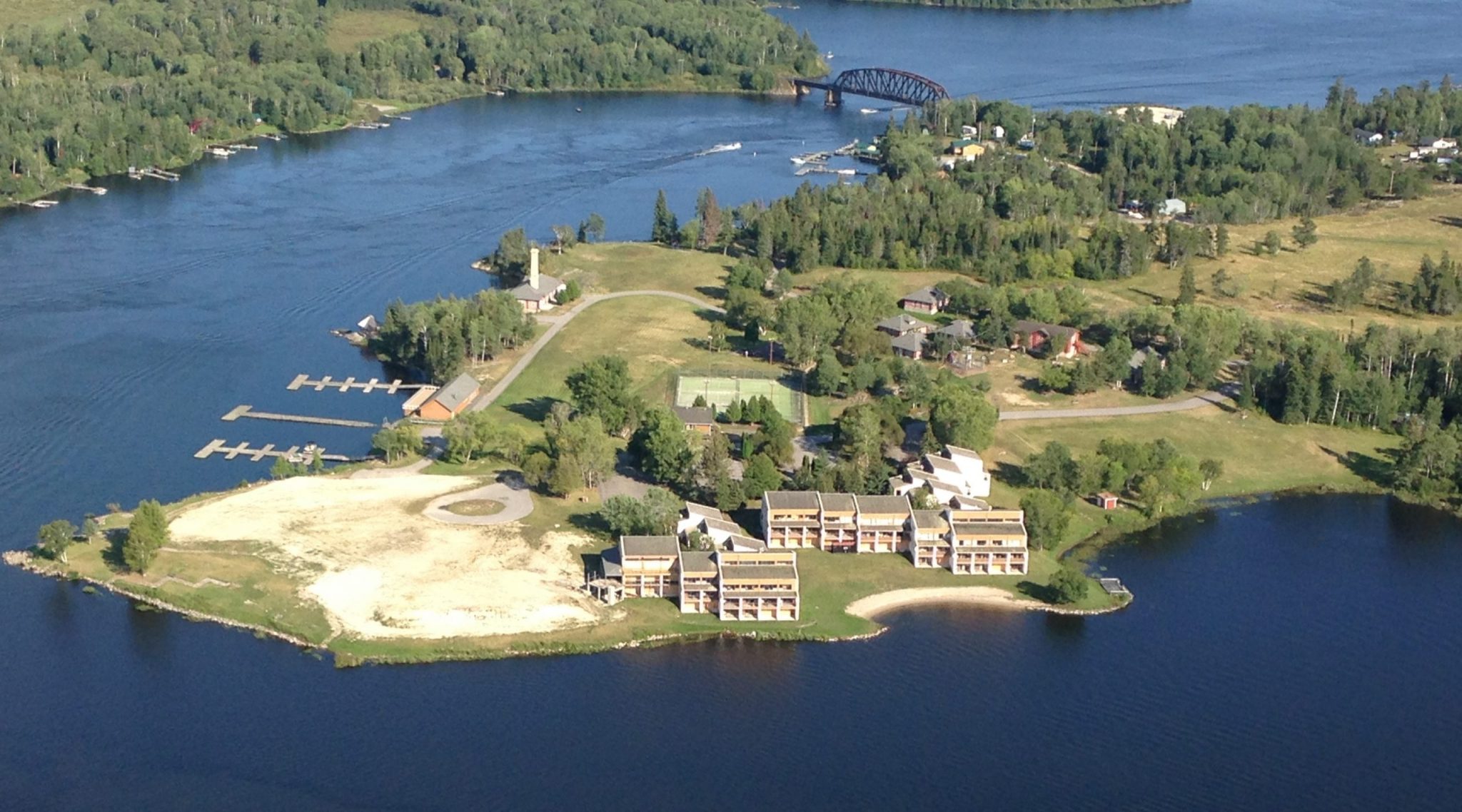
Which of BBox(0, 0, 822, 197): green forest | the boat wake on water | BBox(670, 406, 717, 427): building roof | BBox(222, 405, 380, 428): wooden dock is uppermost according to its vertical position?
BBox(0, 0, 822, 197): green forest

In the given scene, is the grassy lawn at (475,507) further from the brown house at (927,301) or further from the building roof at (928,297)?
the building roof at (928,297)

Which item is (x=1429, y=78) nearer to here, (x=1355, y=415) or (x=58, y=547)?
(x=1355, y=415)

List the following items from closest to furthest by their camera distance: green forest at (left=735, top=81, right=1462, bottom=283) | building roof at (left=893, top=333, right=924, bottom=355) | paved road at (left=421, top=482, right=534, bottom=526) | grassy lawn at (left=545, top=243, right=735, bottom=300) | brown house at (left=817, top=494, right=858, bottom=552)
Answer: brown house at (left=817, top=494, right=858, bottom=552), paved road at (left=421, top=482, right=534, bottom=526), building roof at (left=893, top=333, right=924, bottom=355), grassy lawn at (left=545, top=243, right=735, bottom=300), green forest at (left=735, top=81, right=1462, bottom=283)

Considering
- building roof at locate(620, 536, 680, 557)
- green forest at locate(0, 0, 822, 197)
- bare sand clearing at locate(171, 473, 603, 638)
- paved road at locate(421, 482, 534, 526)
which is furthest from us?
green forest at locate(0, 0, 822, 197)

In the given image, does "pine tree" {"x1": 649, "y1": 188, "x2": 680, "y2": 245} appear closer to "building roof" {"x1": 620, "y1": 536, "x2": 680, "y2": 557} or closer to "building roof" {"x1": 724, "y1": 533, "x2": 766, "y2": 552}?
"building roof" {"x1": 724, "y1": 533, "x2": 766, "y2": 552}

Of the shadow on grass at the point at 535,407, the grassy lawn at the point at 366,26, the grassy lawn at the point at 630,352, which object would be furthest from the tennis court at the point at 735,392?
the grassy lawn at the point at 366,26

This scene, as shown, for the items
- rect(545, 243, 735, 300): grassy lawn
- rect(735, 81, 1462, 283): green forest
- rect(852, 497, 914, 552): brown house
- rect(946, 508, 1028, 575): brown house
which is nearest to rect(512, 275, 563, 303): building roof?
rect(545, 243, 735, 300): grassy lawn

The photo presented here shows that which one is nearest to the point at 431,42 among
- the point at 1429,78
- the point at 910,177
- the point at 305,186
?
the point at 305,186
